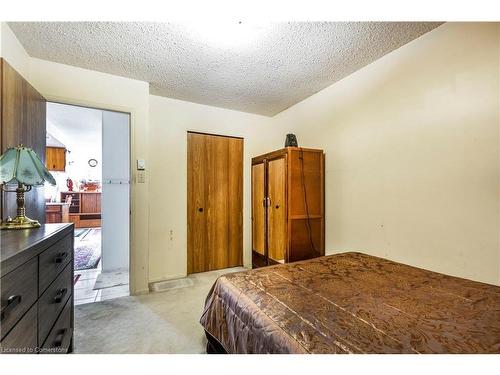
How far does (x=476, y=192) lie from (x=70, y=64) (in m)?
3.66

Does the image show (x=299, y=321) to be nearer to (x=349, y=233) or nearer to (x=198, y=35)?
(x=349, y=233)

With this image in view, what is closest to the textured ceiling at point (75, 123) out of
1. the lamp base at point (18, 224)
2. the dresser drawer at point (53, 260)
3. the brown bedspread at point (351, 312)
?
the lamp base at point (18, 224)

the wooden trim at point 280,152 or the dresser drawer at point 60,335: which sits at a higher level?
the wooden trim at point 280,152

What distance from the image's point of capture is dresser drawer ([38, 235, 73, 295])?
1044 mm

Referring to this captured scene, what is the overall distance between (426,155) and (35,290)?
2.59 m

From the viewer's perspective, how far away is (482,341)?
819 millimetres

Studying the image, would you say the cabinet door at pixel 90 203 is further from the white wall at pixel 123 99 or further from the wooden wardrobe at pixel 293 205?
the wooden wardrobe at pixel 293 205

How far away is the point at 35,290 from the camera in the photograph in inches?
38.0

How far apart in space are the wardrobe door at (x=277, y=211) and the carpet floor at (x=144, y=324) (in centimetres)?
100

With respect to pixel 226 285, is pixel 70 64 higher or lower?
higher

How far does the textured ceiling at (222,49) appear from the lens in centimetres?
173

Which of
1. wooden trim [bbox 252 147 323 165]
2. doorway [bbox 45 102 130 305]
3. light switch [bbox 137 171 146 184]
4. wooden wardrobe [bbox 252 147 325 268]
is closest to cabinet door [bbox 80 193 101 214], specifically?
doorway [bbox 45 102 130 305]
